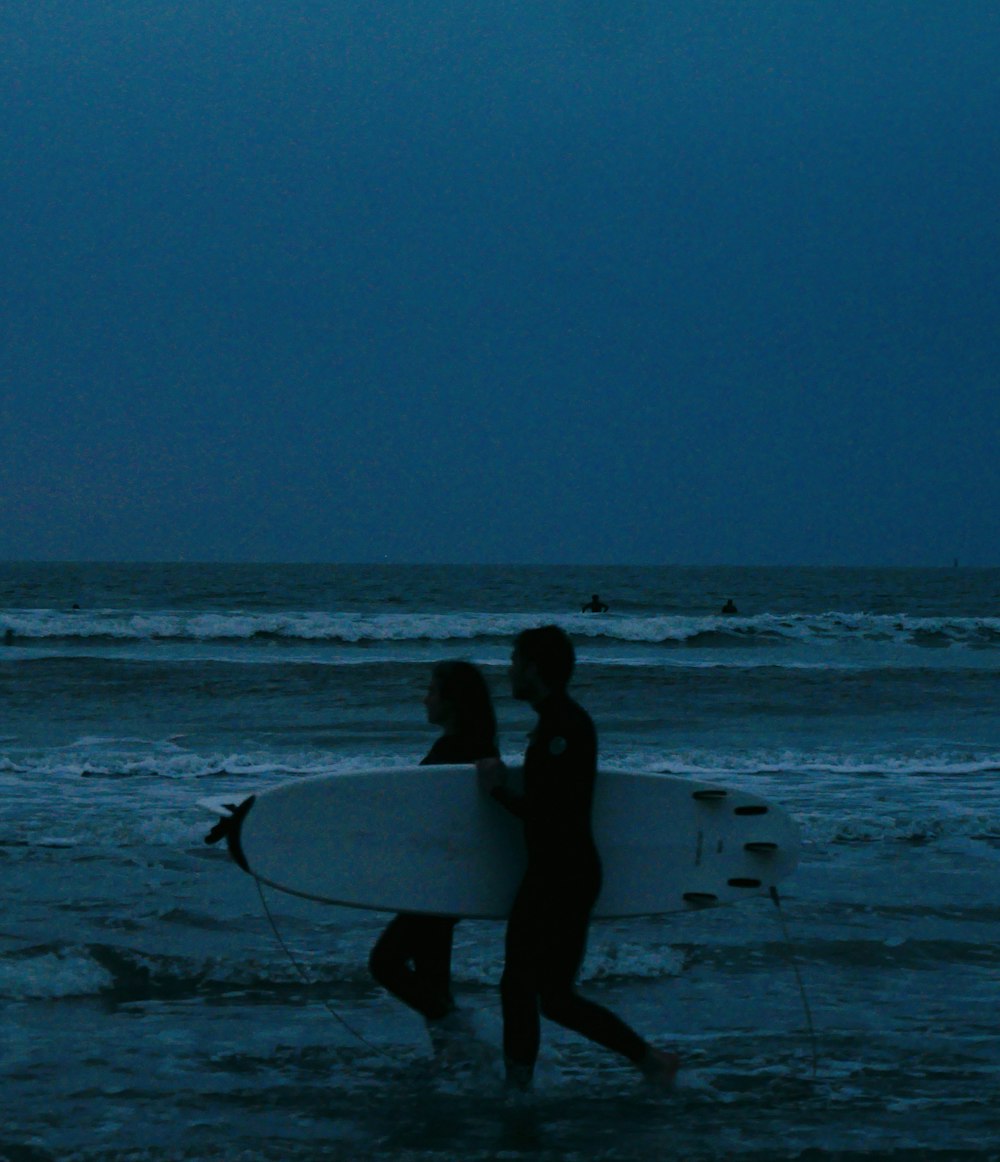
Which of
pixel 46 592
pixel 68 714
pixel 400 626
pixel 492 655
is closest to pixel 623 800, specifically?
pixel 68 714

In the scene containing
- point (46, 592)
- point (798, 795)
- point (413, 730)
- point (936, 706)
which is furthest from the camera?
point (46, 592)

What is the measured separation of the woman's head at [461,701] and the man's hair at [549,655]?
0.40m

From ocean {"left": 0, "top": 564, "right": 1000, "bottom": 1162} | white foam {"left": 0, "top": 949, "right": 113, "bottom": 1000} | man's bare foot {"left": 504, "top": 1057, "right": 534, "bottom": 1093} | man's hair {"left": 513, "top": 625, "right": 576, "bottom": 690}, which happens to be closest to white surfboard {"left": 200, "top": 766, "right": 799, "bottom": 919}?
ocean {"left": 0, "top": 564, "right": 1000, "bottom": 1162}

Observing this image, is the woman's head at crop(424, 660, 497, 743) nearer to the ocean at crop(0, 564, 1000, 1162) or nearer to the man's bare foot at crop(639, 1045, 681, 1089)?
the ocean at crop(0, 564, 1000, 1162)

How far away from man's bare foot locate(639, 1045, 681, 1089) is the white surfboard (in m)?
0.51

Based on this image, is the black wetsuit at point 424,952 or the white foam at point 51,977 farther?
the white foam at point 51,977

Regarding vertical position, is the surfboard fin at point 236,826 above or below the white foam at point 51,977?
above

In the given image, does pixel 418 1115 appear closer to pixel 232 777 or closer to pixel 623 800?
pixel 623 800

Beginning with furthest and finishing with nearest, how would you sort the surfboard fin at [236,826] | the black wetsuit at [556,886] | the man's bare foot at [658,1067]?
1. the surfboard fin at [236,826]
2. the man's bare foot at [658,1067]
3. the black wetsuit at [556,886]

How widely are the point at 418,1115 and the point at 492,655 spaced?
2252 centimetres

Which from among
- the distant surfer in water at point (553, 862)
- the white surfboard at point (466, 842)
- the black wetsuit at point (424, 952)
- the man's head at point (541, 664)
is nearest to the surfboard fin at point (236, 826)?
the white surfboard at point (466, 842)

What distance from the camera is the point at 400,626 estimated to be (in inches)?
1267

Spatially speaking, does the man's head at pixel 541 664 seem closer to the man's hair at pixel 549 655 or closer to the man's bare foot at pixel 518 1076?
the man's hair at pixel 549 655

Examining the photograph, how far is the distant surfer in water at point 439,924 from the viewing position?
411cm
